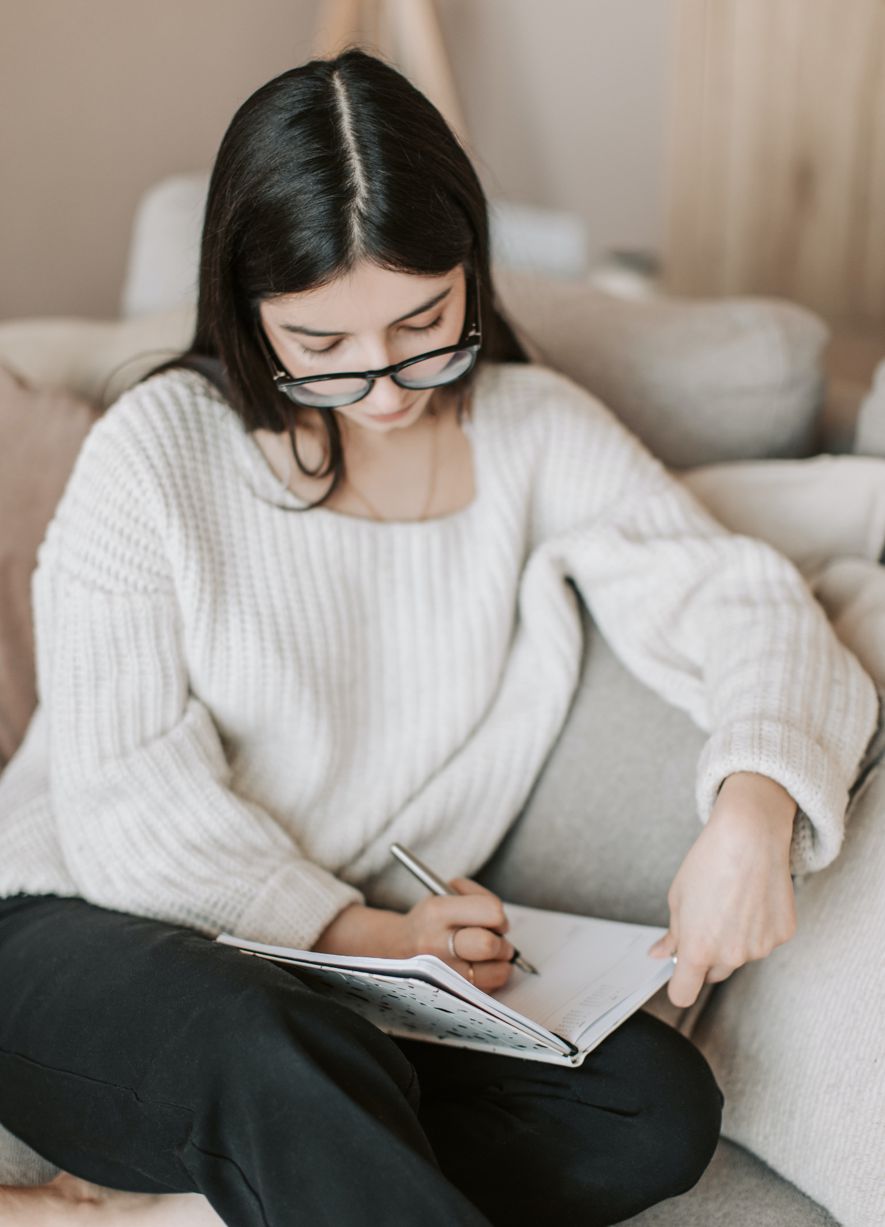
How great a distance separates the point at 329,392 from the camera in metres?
1.00

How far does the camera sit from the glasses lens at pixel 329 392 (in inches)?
39.1

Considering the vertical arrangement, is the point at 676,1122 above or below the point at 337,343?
below

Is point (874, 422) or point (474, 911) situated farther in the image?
point (874, 422)

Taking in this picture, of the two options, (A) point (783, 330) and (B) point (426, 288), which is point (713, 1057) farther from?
(A) point (783, 330)

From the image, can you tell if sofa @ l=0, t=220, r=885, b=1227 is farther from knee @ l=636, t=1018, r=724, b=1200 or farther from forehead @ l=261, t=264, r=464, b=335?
forehead @ l=261, t=264, r=464, b=335

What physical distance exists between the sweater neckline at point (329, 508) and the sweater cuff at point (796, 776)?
0.35 metres

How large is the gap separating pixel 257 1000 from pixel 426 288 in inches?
21.5

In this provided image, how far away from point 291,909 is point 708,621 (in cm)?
46

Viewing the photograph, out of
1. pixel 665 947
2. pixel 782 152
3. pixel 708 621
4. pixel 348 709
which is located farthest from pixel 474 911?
pixel 782 152

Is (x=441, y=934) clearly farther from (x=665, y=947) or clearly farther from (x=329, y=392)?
(x=329, y=392)

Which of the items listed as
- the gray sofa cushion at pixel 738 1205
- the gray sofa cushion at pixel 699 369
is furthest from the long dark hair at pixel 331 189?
the gray sofa cushion at pixel 738 1205

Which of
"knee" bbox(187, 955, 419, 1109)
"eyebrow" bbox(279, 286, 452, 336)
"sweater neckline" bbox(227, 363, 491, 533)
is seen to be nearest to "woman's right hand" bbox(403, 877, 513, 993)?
"knee" bbox(187, 955, 419, 1109)

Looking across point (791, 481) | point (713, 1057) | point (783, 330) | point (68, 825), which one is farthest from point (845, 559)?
point (68, 825)

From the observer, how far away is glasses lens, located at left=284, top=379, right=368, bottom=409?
3.26ft
